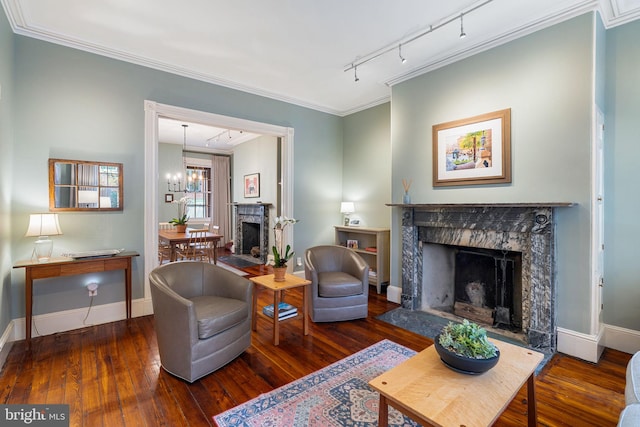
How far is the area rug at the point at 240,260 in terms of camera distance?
6422 mm

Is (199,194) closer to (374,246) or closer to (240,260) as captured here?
(240,260)

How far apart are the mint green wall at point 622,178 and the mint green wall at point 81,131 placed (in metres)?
4.28

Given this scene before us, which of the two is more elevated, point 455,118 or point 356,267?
point 455,118

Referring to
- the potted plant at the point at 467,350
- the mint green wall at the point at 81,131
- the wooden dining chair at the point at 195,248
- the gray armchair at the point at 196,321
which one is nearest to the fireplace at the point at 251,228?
the wooden dining chair at the point at 195,248

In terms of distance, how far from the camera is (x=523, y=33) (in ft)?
9.43

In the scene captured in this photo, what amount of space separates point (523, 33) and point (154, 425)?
438cm

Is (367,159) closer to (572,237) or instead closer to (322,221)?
(322,221)

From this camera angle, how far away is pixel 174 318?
219 centimetres

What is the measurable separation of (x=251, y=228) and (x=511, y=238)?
19.9ft

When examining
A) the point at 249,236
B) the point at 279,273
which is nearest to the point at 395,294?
the point at 279,273

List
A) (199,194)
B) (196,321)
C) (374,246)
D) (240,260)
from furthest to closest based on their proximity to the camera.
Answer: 1. (199,194)
2. (240,260)
3. (374,246)
4. (196,321)

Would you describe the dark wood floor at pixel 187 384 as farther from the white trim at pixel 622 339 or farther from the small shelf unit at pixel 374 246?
the small shelf unit at pixel 374 246

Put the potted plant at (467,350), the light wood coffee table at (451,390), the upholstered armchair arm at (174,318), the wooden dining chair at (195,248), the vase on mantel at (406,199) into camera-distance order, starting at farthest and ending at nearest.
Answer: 1. the wooden dining chair at (195,248)
2. the vase on mantel at (406,199)
3. the upholstered armchair arm at (174,318)
4. the potted plant at (467,350)
5. the light wood coffee table at (451,390)

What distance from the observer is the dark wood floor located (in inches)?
74.7
